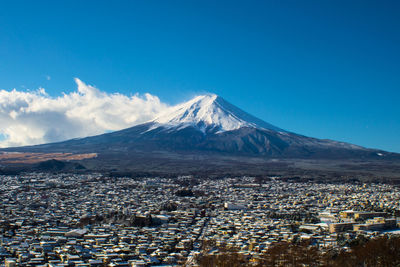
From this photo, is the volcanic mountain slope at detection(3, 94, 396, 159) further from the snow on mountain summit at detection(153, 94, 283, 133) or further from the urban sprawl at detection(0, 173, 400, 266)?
the urban sprawl at detection(0, 173, 400, 266)

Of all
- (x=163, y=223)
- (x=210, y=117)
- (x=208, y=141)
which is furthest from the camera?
(x=210, y=117)

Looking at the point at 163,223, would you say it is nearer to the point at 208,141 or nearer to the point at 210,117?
the point at 208,141

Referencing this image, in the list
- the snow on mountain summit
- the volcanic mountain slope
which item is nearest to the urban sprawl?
the volcanic mountain slope

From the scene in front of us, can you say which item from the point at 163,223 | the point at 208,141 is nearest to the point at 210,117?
the point at 208,141

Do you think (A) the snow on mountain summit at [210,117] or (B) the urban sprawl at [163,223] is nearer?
(B) the urban sprawl at [163,223]

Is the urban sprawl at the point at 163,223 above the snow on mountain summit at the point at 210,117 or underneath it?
underneath

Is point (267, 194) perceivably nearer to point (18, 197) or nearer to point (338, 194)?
point (338, 194)

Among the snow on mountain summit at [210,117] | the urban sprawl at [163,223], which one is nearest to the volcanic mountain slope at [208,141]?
the snow on mountain summit at [210,117]

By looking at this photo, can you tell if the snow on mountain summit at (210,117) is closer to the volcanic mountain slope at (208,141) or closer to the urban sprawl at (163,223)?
the volcanic mountain slope at (208,141)
